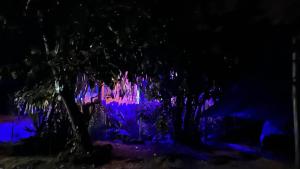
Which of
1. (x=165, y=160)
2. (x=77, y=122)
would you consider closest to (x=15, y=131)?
(x=77, y=122)

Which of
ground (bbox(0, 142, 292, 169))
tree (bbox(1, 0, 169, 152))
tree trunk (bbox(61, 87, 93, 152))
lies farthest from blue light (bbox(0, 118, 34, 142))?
tree (bbox(1, 0, 169, 152))

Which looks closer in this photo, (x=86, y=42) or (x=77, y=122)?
(x=86, y=42)

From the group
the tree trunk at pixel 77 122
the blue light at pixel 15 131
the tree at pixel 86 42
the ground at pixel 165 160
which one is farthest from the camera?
the blue light at pixel 15 131

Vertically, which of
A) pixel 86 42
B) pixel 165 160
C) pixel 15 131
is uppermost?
pixel 86 42

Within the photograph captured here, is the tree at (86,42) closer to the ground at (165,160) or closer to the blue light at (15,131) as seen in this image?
the ground at (165,160)

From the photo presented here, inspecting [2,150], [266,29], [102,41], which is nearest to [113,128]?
[2,150]

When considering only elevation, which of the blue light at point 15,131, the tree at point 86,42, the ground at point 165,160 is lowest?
the ground at point 165,160

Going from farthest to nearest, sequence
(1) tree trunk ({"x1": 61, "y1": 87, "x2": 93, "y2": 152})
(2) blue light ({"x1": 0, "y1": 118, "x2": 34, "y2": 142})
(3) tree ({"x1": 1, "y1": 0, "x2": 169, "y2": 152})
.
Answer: (2) blue light ({"x1": 0, "y1": 118, "x2": 34, "y2": 142}) → (1) tree trunk ({"x1": 61, "y1": 87, "x2": 93, "y2": 152}) → (3) tree ({"x1": 1, "y1": 0, "x2": 169, "y2": 152})

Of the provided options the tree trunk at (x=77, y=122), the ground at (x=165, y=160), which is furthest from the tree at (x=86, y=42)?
the ground at (x=165, y=160)

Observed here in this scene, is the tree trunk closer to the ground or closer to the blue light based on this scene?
the ground

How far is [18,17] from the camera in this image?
8.93 meters

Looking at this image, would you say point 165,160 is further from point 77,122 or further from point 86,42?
point 86,42

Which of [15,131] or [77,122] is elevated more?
[77,122]

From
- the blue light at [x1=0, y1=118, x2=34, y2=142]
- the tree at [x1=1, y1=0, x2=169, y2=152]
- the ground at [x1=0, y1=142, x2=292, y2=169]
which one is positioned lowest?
the ground at [x1=0, y1=142, x2=292, y2=169]
